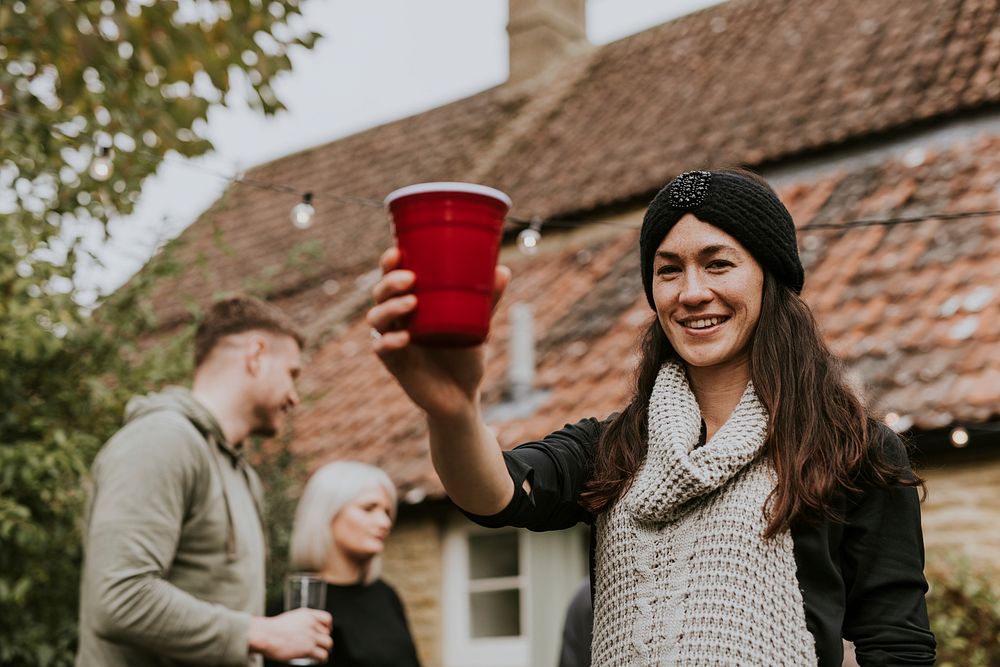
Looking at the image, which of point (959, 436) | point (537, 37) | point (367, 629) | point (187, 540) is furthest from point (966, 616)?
point (537, 37)

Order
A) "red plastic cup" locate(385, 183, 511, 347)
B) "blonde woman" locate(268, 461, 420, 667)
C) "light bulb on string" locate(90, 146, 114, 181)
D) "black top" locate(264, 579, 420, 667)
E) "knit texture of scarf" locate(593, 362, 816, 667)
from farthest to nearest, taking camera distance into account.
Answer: "light bulb on string" locate(90, 146, 114, 181)
"blonde woman" locate(268, 461, 420, 667)
"black top" locate(264, 579, 420, 667)
"knit texture of scarf" locate(593, 362, 816, 667)
"red plastic cup" locate(385, 183, 511, 347)

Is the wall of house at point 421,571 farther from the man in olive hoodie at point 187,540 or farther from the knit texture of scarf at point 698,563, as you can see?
the knit texture of scarf at point 698,563

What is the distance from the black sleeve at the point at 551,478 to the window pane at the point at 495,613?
6.47 metres

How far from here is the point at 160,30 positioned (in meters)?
6.42

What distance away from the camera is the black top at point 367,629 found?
4.61 meters

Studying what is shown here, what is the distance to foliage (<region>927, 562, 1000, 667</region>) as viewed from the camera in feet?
19.4

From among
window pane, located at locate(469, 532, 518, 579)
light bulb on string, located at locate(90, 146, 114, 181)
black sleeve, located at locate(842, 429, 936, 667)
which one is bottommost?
black sleeve, located at locate(842, 429, 936, 667)

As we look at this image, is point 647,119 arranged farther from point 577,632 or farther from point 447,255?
point 447,255

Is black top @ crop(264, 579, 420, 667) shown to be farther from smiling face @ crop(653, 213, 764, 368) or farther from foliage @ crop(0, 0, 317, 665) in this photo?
smiling face @ crop(653, 213, 764, 368)

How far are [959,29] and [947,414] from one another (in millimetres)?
4194

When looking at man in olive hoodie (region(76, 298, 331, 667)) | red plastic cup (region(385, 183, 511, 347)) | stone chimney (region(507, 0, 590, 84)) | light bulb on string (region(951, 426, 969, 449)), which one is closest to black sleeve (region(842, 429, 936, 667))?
red plastic cup (region(385, 183, 511, 347))

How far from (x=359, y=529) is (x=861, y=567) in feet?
10.1

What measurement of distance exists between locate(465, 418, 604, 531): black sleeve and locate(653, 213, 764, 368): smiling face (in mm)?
250

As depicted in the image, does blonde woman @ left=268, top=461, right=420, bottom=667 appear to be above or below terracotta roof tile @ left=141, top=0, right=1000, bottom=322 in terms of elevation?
below
